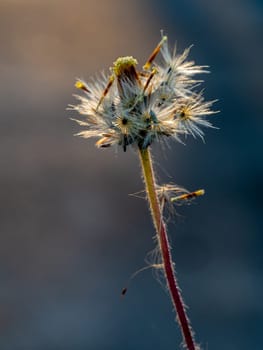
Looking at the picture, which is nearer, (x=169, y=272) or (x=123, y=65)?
(x=169, y=272)

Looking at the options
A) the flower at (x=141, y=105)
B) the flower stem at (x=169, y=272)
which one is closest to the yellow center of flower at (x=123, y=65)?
the flower at (x=141, y=105)

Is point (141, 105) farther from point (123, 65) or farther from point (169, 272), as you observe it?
point (169, 272)

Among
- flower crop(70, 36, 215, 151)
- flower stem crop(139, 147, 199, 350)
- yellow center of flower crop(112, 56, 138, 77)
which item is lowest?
flower stem crop(139, 147, 199, 350)

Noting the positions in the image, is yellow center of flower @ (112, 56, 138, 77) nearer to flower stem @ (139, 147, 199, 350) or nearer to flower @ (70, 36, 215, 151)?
flower @ (70, 36, 215, 151)

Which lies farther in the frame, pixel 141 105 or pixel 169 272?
pixel 141 105

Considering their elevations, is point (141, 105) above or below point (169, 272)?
above

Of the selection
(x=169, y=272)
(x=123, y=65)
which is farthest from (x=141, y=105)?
(x=169, y=272)

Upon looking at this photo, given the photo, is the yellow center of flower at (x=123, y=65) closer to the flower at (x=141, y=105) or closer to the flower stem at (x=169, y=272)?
the flower at (x=141, y=105)

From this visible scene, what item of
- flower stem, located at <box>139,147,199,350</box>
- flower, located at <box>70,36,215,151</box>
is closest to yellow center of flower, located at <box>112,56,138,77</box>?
flower, located at <box>70,36,215,151</box>

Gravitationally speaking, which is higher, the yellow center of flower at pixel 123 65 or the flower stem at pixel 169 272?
the yellow center of flower at pixel 123 65
